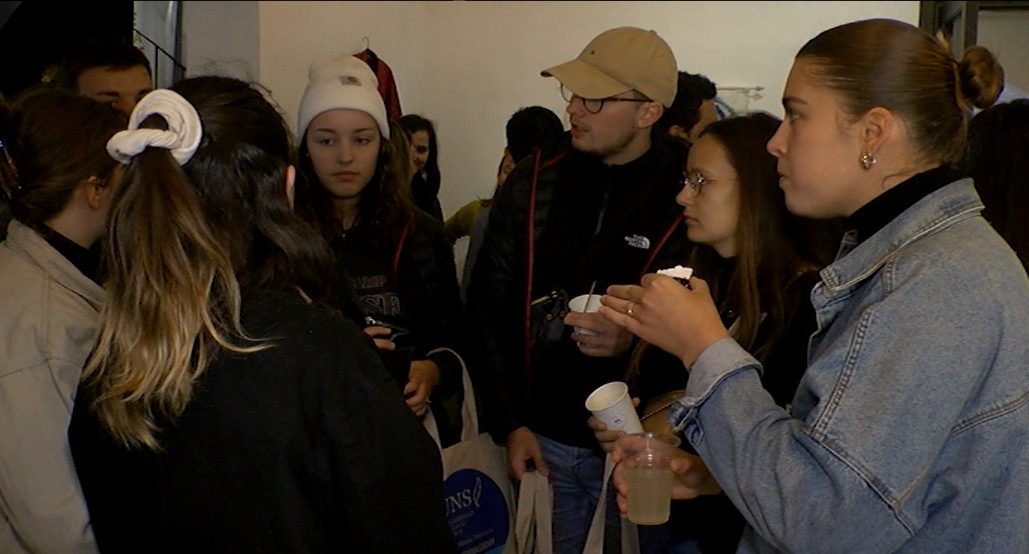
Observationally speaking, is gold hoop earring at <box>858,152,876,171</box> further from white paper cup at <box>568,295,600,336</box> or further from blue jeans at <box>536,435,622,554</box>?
blue jeans at <box>536,435,622,554</box>

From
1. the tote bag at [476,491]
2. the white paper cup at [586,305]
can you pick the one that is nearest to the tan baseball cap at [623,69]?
the white paper cup at [586,305]

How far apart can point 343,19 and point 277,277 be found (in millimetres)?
1533

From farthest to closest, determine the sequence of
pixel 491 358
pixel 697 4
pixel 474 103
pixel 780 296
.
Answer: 1. pixel 697 4
2. pixel 474 103
3. pixel 491 358
4. pixel 780 296

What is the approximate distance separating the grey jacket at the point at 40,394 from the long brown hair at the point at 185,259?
27 centimetres

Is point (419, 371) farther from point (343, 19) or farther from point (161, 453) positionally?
point (343, 19)

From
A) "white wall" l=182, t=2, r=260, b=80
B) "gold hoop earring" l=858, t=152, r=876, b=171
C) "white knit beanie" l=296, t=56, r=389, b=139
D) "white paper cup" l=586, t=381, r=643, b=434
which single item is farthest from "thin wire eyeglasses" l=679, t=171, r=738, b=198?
"white wall" l=182, t=2, r=260, b=80

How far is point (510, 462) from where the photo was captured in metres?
2.20

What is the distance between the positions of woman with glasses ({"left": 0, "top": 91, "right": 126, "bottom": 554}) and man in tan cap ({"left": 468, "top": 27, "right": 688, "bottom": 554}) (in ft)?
2.85

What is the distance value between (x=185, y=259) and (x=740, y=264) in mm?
952

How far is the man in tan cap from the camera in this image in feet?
7.08

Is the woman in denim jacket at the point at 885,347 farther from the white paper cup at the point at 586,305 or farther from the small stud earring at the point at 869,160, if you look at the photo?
the white paper cup at the point at 586,305

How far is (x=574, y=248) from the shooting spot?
7.21ft

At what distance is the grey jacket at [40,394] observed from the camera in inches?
59.7

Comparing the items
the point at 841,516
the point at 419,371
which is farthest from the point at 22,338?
Answer: the point at 841,516
